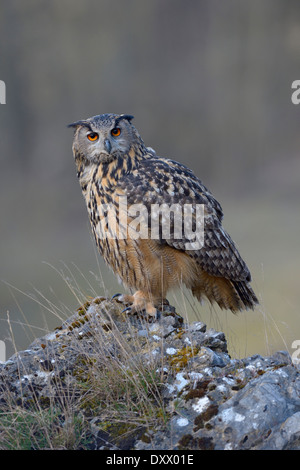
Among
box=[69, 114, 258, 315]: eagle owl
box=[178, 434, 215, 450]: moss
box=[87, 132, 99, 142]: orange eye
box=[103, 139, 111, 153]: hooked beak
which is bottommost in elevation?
box=[178, 434, 215, 450]: moss

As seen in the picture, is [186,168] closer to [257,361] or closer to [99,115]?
[99,115]

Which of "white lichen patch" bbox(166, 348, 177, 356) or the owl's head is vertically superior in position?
the owl's head

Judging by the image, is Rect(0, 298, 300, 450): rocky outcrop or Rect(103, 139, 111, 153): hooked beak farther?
Rect(103, 139, 111, 153): hooked beak

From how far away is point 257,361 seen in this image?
2822 mm

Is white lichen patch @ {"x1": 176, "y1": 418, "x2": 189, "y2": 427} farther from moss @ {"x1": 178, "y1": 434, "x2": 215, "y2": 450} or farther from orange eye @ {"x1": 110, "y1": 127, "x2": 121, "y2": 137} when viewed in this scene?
orange eye @ {"x1": 110, "y1": 127, "x2": 121, "y2": 137}

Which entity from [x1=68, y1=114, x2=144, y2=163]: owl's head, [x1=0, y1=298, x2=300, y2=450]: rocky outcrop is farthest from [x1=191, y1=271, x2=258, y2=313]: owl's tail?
[x1=68, y1=114, x2=144, y2=163]: owl's head

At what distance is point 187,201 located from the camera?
3.62 meters

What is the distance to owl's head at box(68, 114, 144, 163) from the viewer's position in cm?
357

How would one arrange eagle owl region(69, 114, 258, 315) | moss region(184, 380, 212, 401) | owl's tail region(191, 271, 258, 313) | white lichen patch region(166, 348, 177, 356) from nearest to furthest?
moss region(184, 380, 212, 401), white lichen patch region(166, 348, 177, 356), eagle owl region(69, 114, 258, 315), owl's tail region(191, 271, 258, 313)

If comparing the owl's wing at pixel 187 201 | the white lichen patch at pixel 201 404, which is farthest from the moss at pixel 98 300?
the white lichen patch at pixel 201 404

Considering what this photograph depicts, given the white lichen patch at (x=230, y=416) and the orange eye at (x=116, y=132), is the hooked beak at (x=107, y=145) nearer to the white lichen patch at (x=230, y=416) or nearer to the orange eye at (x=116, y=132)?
the orange eye at (x=116, y=132)

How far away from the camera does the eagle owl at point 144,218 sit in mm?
3475

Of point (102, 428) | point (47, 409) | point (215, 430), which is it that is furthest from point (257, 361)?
point (47, 409)

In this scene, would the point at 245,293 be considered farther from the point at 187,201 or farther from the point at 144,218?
the point at 144,218
